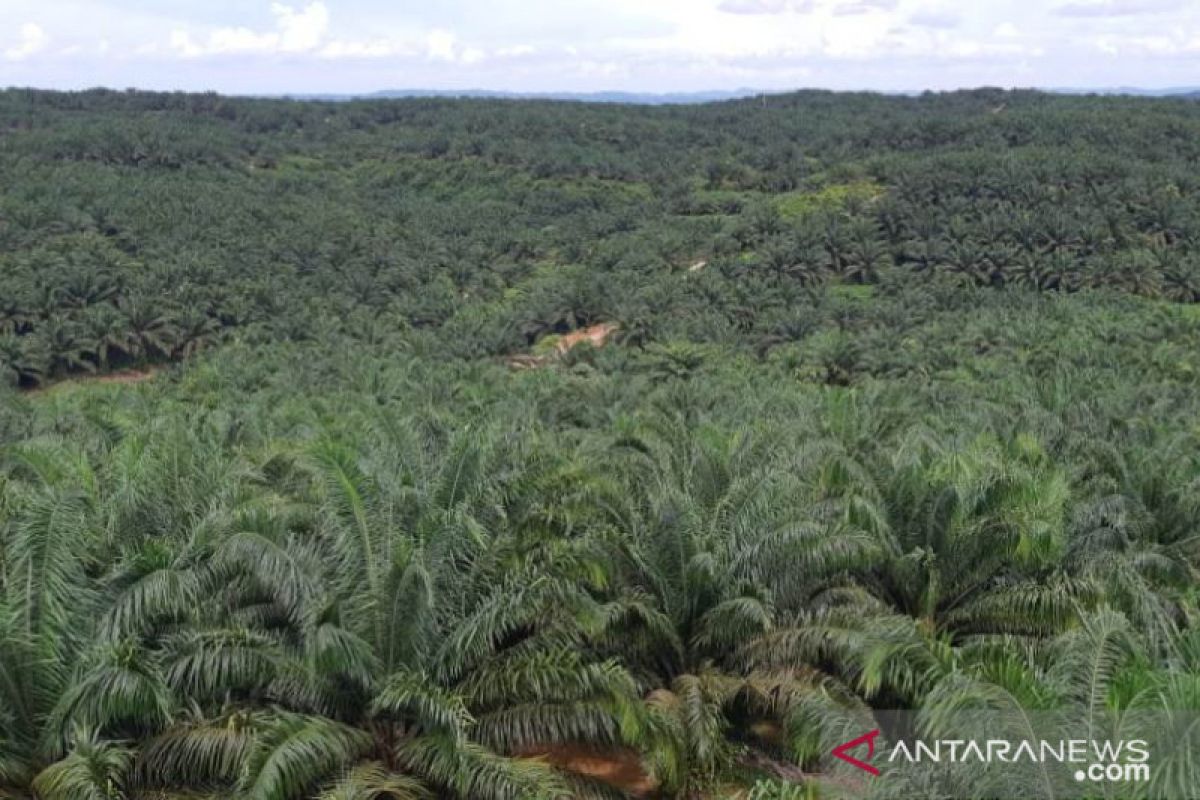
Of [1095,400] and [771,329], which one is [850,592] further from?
[771,329]

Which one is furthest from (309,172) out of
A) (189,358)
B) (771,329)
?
(771,329)

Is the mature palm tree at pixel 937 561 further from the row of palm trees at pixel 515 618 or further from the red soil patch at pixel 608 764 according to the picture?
the red soil patch at pixel 608 764

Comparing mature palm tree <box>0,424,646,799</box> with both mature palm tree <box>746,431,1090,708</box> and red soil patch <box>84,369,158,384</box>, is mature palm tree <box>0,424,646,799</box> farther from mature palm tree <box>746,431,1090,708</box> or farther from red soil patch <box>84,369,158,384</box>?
red soil patch <box>84,369,158,384</box>

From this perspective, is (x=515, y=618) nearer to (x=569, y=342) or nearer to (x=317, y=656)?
(x=317, y=656)

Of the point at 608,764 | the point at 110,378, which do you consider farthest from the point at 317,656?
the point at 110,378

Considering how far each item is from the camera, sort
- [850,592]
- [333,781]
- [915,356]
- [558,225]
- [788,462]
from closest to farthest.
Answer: [333,781]
[850,592]
[788,462]
[915,356]
[558,225]

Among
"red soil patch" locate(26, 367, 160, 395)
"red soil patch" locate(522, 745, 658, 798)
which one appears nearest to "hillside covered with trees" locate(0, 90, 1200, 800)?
"red soil patch" locate(522, 745, 658, 798)
